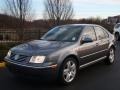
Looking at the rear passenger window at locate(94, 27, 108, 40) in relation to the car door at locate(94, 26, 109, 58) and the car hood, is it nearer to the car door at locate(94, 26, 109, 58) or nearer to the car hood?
the car door at locate(94, 26, 109, 58)

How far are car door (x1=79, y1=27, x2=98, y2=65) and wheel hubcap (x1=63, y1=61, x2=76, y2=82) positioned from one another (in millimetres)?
389

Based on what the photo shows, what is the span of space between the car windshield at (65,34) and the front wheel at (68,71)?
73 centimetres

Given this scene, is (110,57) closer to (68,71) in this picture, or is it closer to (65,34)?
(65,34)

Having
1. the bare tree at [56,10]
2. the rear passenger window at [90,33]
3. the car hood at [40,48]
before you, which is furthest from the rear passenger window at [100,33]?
the bare tree at [56,10]

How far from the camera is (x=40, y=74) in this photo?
544cm

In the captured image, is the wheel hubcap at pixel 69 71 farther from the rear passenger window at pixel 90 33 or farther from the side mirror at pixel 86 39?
the rear passenger window at pixel 90 33

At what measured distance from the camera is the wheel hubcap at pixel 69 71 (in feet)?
19.5

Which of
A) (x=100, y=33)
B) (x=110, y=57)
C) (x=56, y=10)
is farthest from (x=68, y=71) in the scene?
(x=56, y=10)

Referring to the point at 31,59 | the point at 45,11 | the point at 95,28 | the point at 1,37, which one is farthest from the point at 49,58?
the point at 45,11

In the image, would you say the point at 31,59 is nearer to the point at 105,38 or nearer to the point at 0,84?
the point at 0,84

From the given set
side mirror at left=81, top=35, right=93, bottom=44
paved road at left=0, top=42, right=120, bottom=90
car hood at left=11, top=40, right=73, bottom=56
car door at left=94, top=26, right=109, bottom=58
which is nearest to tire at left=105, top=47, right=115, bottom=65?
car door at left=94, top=26, right=109, bottom=58

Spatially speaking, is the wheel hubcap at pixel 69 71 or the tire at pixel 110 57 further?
the tire at pixel 110 57

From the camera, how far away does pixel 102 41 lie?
7.62 m

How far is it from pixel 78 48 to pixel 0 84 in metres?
2.18
